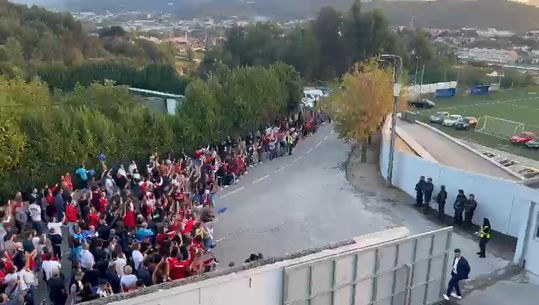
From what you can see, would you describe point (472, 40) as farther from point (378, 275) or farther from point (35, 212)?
point (378, 275)

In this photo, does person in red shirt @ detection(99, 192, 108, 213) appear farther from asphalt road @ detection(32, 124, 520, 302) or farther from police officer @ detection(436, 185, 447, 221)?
police officer @ detection(436, 185, 447, 221)

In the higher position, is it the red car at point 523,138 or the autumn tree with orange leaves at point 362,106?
the autumn tree with orange leaves at point 362,106

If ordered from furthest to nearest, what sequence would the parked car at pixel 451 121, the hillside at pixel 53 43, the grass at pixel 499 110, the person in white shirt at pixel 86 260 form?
the hillside at pixel 53 43 → the parked car at pixel 451 121 → the grass at pixel 499 110 → the person in white shirt at pixel 86 260

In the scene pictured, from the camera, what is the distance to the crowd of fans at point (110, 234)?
10.6 meters

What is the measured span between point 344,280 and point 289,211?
9384 mm

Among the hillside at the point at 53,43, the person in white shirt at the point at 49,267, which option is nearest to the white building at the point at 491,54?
the hillside at the point at 53,43

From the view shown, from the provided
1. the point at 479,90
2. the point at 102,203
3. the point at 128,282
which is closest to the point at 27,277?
the point at 128,282

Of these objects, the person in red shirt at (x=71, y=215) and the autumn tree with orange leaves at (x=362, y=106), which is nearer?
the person in red shirt at (x=71, y=215)

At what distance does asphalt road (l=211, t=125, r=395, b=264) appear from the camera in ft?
53.3

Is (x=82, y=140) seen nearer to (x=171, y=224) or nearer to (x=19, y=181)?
(x=19, y=181)

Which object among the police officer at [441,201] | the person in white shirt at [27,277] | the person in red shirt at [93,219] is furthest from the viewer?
the police officer at [441,201]

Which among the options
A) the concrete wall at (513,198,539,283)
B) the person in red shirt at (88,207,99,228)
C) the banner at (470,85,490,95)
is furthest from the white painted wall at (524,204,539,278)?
the banner at (470,85,490,95)

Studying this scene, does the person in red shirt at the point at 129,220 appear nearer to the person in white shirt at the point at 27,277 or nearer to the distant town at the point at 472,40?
the person in white shirt at the point at 27,277

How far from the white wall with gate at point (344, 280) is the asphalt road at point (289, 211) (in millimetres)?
5206
